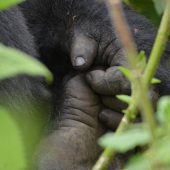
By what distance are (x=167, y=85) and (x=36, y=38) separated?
0.42 meters

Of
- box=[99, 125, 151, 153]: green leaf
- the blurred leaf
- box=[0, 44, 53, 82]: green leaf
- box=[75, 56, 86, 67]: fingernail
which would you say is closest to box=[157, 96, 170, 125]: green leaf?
box=[99, 125, 151, 153]: green leaf

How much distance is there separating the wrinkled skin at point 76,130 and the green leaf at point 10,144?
31.6 inches

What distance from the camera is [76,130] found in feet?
4.62

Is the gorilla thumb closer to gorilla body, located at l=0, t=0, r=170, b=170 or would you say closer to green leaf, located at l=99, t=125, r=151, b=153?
gorilla body, located at l=0, t=0, r=170, b=170

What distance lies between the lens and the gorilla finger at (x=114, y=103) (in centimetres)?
138

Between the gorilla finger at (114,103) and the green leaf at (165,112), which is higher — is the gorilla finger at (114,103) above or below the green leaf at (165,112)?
below

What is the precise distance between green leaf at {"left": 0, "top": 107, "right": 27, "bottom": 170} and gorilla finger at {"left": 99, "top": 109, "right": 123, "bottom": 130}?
87 cm

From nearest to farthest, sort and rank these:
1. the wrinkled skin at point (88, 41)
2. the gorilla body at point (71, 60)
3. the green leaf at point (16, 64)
A: the green leaf at point (16, 64) < the gorilla body at point (71, 60) < the wrinkled skin at point (88, 41)

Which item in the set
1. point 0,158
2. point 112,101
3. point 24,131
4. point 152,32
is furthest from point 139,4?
point 0,158

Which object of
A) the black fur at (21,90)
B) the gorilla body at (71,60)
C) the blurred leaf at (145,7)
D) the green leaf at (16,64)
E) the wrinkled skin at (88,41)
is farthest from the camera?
the blurred leaf at (145,7)

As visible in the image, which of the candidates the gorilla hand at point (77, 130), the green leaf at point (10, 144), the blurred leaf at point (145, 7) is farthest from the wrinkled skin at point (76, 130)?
the green leaf at point (10, 144)

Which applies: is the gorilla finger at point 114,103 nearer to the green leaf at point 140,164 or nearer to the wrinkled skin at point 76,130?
the wrinkled skin at point 76,130

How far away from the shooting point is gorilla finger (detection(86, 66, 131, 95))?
4.34 feet

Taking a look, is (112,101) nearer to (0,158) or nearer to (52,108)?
(52,108)
